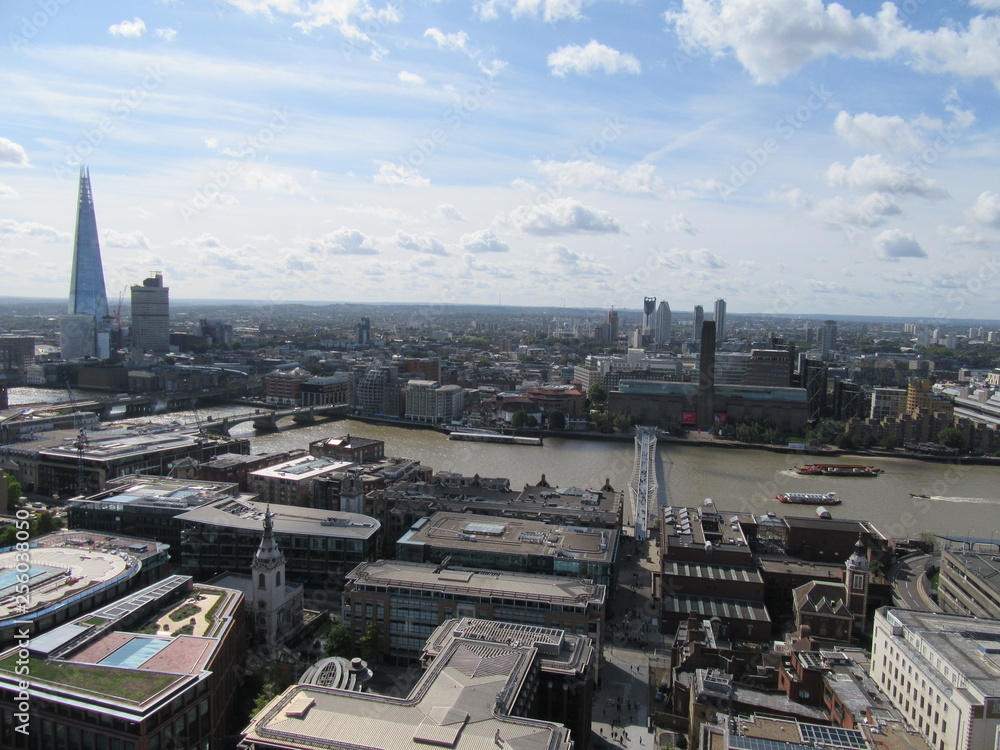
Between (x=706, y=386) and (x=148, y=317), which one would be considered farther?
(x=148, y=317)

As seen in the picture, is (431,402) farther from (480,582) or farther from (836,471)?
(480,582)

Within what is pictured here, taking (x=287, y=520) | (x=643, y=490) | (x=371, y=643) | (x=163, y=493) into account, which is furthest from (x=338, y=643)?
(x=643, y=490)

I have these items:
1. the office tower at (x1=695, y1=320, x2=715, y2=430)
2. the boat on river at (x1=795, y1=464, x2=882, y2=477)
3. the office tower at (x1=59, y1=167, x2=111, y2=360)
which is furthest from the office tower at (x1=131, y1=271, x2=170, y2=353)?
the boat on river at (x1=795, y1=464, x2=882, y2=477)

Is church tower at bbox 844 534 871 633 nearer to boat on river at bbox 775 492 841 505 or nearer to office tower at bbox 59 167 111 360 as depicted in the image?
boat on river at bbox 775 492 841 505

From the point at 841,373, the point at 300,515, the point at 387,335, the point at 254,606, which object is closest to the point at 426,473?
the point at 300,515

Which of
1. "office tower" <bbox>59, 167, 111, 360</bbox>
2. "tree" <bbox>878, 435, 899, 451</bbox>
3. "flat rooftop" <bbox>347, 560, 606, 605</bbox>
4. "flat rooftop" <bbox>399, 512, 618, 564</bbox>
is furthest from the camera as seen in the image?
"office tower" <bbox>59, 167, 111, 360</bbox>

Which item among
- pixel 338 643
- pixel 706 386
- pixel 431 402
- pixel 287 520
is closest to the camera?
pixel 338 643

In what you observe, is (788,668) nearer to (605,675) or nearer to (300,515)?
(605,675)
